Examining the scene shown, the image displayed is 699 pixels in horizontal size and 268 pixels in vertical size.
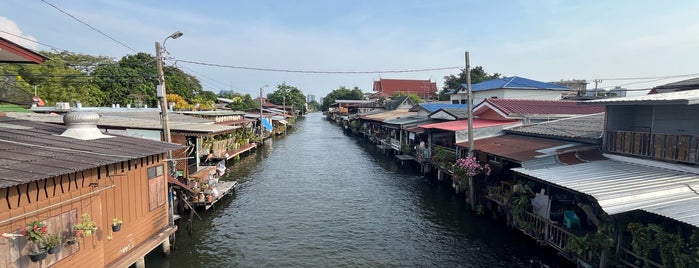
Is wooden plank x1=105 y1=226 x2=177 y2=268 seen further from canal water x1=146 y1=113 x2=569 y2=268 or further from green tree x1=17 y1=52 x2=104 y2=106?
green tree x1=17 y1=52 x2=104 y2=106

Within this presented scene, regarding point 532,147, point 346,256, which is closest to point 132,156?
point 346,256

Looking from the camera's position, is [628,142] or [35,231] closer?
[35,231]

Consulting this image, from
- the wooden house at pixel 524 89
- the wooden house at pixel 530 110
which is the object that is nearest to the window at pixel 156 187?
the wooden house at pixel 530 110

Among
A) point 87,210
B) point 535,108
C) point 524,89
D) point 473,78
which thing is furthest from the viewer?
point 473,78

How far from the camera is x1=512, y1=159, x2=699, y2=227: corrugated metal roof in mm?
8211

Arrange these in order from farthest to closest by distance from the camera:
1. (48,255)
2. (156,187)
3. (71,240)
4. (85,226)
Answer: (156,187) → (85,226) → (71,240) → (48,255)

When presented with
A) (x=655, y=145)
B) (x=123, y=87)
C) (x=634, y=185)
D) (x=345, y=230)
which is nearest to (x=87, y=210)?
(x=345, y=230)

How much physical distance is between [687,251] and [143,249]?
13325 mm

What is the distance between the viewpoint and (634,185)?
946cm

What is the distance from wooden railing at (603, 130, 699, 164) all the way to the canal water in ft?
13.6

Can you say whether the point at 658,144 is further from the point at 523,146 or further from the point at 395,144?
the point at 395,144

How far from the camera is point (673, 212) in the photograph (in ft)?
26.1

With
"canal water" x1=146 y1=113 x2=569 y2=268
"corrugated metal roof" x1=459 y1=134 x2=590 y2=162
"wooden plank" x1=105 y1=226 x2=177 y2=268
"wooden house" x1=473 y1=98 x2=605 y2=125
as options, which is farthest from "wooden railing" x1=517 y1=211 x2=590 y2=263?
"wooden plank" x1=105 y1=226 x2=177 y2=268

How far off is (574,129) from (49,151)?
58.2 ft
